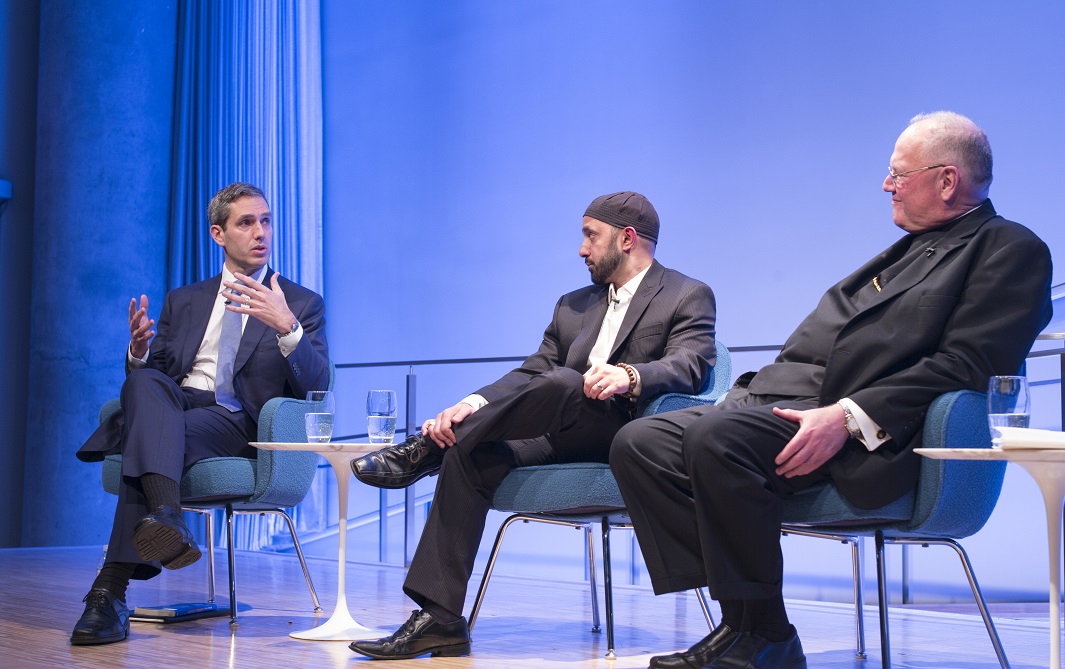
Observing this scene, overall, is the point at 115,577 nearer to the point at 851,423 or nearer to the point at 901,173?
the point at 851,423

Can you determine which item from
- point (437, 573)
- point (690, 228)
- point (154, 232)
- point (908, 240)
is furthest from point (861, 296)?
point (154, 232)

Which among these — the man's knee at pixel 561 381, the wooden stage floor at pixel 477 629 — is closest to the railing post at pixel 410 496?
the wooden stage floor at pixel 477 629

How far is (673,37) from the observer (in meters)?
5.44

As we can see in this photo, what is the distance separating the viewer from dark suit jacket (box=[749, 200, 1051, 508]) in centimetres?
199

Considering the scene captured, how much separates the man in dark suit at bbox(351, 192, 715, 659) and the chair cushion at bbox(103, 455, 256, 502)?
62 centimetres

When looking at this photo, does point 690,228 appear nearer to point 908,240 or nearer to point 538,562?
point 538,562

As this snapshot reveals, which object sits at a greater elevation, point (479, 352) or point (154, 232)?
point (154, 232)

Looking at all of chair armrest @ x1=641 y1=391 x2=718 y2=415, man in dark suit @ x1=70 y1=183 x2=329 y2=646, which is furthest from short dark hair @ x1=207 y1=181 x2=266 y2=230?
chair armrest @ x1=641 y1=391 x2=718 y2=415

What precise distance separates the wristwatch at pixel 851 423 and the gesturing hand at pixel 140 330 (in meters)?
1.88

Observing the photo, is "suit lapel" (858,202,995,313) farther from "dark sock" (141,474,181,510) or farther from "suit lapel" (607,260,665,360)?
"dark sock" (141,474,181,510)

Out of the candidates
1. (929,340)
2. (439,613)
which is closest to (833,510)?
(929,340)

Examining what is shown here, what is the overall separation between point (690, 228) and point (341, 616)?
3.42 m

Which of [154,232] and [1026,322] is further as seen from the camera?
[154,232]

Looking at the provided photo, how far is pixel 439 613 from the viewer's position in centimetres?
235
